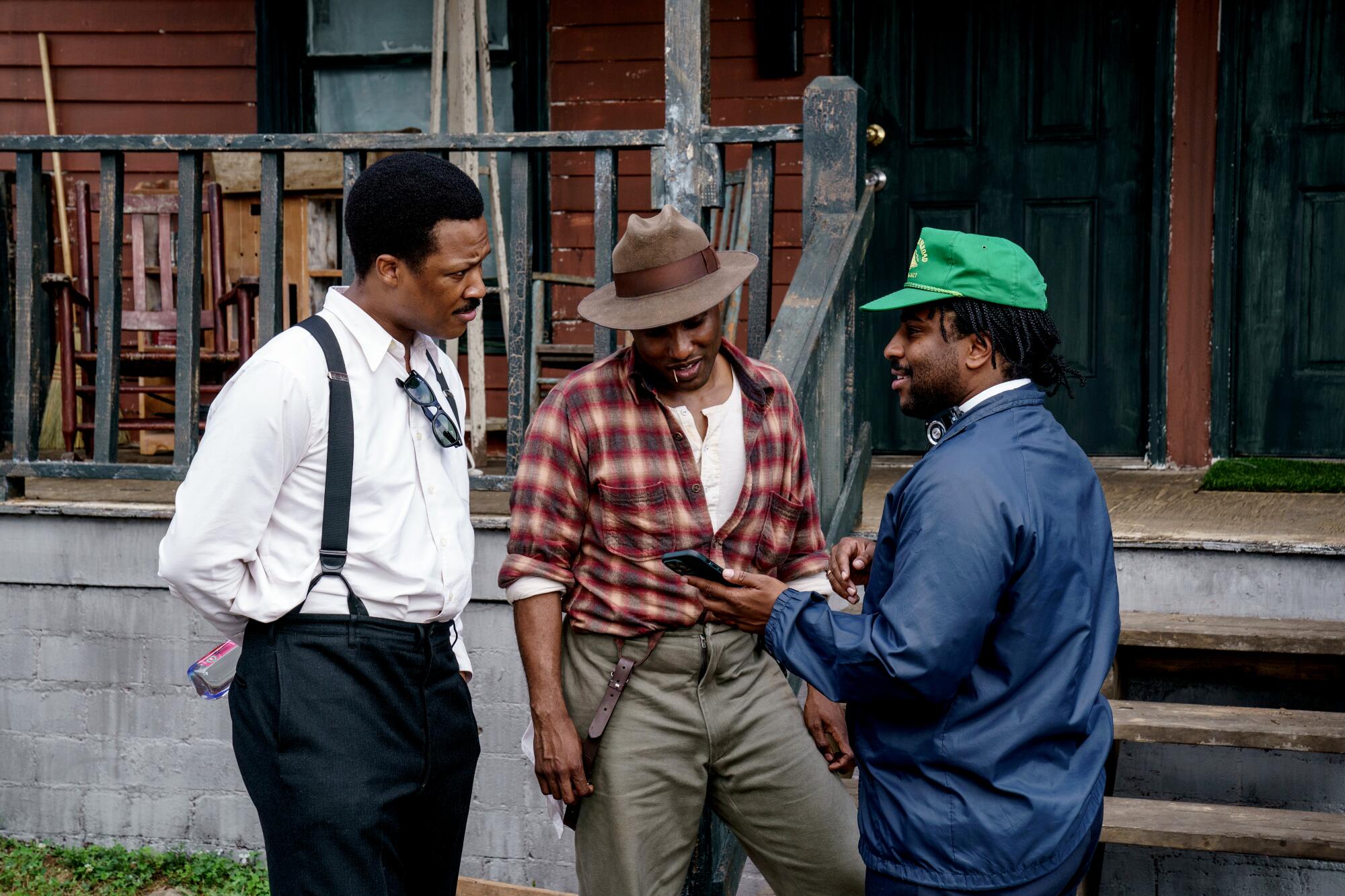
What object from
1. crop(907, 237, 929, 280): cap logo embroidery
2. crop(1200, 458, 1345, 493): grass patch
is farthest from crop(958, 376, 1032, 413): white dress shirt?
crop(1200, 458, 1345, 493): grass patch

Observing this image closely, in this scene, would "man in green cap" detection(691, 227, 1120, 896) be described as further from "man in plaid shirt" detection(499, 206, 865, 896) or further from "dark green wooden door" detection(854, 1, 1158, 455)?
"dark green wooden door" detection(854, 1, 1158, 455)

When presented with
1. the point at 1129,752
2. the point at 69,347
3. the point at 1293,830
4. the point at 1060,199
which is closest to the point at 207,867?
the point at 69,347

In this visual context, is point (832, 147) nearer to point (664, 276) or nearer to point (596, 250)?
point (596, 250)

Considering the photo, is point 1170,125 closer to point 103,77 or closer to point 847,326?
point 847,326

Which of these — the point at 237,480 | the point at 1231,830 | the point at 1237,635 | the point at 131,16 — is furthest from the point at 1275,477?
the point at 131,16

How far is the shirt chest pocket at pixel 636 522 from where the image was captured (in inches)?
105

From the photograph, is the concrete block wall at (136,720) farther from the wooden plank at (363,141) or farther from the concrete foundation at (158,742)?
the wooden plank at (363,141)

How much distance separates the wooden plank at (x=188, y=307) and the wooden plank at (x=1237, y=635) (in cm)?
302

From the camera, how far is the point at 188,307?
14.4ft

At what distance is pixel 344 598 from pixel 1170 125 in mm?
4855

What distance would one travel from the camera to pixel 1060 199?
243 inches

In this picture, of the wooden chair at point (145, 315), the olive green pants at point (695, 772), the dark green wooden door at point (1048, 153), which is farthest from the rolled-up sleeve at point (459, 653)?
the dark green wooden door at point (1048, 153)

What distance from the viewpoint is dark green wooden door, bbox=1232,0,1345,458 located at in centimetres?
578

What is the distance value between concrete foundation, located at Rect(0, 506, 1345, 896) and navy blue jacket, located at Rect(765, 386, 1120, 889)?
1973 mm
